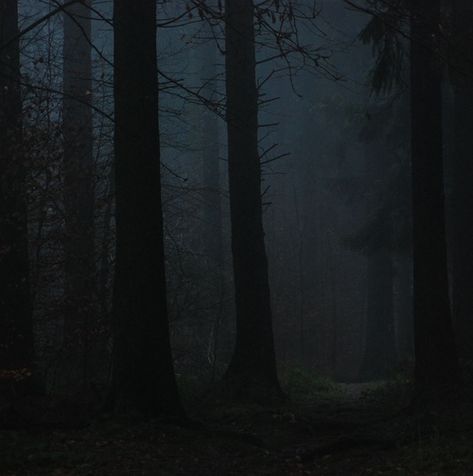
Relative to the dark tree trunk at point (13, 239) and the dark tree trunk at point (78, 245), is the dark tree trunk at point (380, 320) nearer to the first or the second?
the dark tree trunk at point (78, 245)

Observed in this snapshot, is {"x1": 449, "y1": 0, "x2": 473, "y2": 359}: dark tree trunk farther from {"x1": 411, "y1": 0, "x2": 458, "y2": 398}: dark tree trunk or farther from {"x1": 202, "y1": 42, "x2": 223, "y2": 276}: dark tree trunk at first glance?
{"x1": 202, "y1": 42, "x2": 223, "y2": 276}: dark tree trunk

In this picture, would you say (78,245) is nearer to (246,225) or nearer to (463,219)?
(246,225)

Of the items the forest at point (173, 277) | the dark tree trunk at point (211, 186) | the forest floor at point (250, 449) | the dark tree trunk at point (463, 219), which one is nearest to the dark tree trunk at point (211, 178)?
the dark tree trunk at point (211, 186)

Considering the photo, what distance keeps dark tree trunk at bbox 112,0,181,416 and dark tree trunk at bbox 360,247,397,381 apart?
69.9 ft

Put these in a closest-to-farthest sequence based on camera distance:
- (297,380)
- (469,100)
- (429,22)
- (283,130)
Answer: (429,22) < (469,100) < (297,380) < (283,130)

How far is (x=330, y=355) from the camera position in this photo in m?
35.0

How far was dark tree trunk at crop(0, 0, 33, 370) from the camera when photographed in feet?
34.2

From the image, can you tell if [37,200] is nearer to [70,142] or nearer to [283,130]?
[70,142]

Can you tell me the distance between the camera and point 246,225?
13.6 meters

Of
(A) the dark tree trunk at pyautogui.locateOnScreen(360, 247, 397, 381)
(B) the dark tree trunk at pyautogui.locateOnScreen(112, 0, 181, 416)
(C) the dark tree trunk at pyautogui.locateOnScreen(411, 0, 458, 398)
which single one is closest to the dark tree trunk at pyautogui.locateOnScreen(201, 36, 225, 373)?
(A) the dark tree trunk at pyautogui.locateOnScreen(360, 247, 397, 381)

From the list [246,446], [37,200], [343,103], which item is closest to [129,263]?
[246,446]

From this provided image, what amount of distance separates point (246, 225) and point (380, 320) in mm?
17927

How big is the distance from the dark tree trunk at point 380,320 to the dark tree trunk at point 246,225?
16644 millimetres

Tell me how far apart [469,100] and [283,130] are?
32783 millimetres
